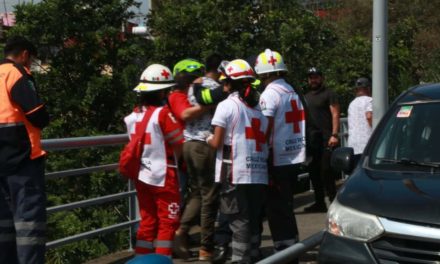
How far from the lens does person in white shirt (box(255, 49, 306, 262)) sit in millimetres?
7391

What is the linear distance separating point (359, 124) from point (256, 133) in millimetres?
4155

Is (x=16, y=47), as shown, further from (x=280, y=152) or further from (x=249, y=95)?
(x=280, y=152)

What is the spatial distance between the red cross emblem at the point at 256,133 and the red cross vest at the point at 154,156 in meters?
0.73

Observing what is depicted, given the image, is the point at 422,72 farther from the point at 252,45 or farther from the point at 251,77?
the point at 251,77

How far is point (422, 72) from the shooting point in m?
25.0

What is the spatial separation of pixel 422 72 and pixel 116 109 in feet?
43.1

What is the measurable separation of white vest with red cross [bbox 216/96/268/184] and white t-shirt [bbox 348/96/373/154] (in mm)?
4017

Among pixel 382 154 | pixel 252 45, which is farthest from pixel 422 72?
pixel 382 154

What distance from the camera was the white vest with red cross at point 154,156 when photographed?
6594mm

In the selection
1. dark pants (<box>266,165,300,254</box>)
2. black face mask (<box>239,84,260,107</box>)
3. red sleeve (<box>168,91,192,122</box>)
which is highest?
black face mask (<box>239,84,260,107</box>)

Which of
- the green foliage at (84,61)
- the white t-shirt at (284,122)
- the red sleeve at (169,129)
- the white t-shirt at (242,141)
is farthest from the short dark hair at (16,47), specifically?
the green foliage at (84,61)

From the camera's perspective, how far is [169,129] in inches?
261

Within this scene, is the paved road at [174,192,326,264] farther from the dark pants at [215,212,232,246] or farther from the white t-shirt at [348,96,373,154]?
the white t-shirt at [348,96,373,154]

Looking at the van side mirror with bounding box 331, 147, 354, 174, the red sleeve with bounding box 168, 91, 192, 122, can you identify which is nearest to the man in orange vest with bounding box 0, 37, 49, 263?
the red sleeve with bounding box 168, 91, 192, 122
